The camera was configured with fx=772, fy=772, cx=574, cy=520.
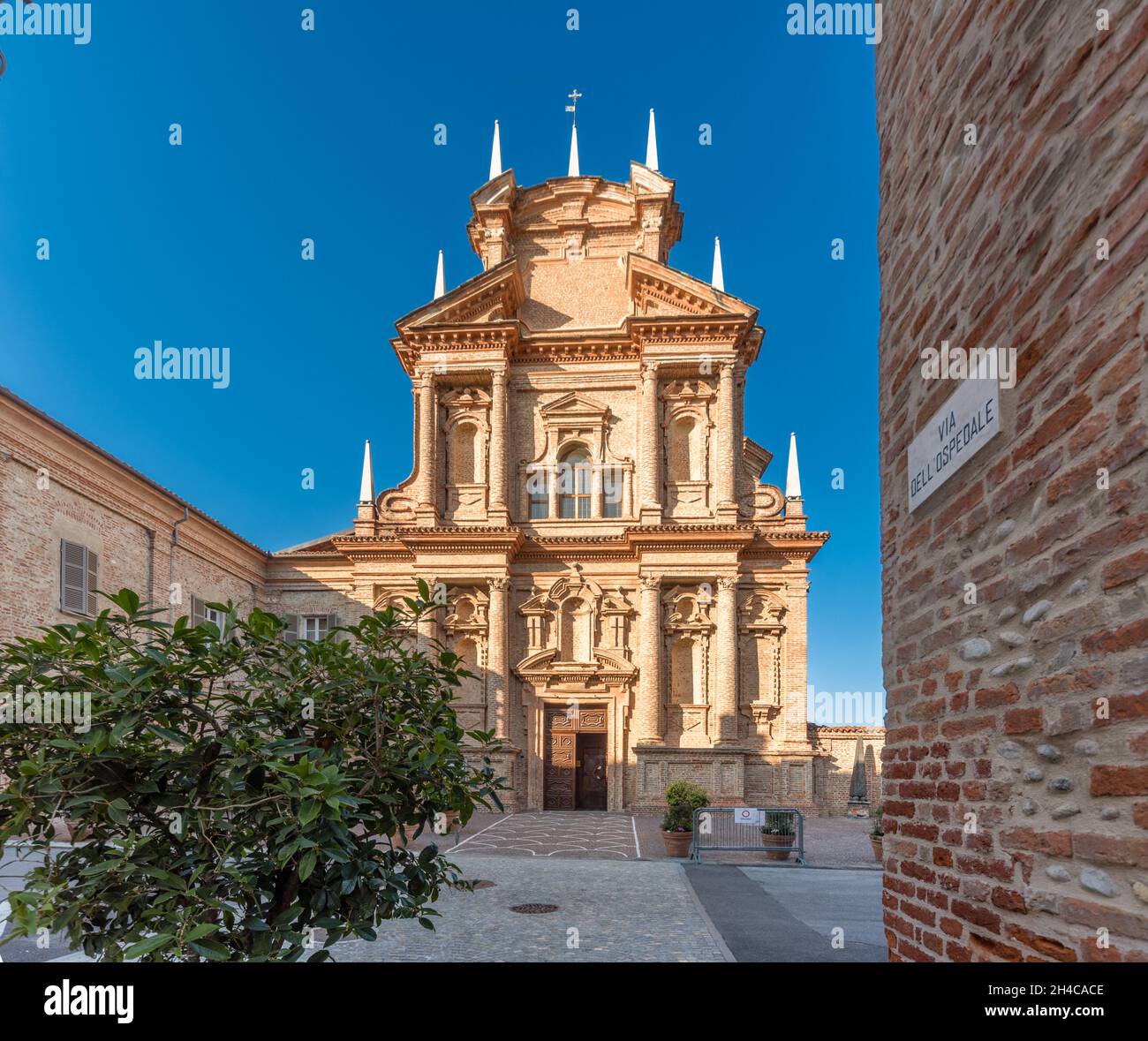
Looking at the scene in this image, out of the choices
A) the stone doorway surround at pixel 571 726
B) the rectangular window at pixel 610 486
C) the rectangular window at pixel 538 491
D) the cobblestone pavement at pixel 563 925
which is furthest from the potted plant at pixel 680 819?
the rectangular window at pixel 538 491

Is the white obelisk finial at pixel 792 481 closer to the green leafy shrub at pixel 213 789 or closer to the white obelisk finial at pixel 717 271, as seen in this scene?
the white obelisk finial at pixel 717 271

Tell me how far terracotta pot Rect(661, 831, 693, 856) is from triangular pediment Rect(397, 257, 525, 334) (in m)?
17.1

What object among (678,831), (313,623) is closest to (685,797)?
(678,831)

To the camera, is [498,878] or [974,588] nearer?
[974,588]

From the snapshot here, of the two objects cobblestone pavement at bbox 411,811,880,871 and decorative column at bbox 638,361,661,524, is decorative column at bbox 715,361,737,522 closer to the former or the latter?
decorative column at bbox 638,361,661,524

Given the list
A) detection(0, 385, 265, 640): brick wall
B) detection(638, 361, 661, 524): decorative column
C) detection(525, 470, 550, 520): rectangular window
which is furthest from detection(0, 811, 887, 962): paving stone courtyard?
detection(525, 470, 550, 520): rectangular window

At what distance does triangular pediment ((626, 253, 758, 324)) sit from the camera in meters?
25.1

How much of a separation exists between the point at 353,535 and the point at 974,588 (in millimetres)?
24516

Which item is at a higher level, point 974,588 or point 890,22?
point 890,22

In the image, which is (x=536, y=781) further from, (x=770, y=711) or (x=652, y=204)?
(x=652, y=204)

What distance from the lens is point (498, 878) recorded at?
1265 centimetres

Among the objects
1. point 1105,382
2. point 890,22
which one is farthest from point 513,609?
point 1105,382

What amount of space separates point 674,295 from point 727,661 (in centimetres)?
1203

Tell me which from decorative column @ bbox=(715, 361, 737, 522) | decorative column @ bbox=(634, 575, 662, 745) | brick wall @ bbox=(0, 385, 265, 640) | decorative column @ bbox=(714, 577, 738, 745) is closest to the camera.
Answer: brick wall @ bbox=(0, 385, 265, 640)
